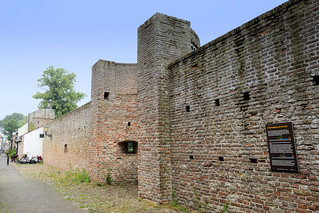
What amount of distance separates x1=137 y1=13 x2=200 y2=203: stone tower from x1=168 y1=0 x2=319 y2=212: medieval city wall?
0.45 m

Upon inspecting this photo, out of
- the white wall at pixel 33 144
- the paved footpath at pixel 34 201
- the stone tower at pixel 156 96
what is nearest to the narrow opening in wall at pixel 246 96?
the stone tower at pixel 156 96

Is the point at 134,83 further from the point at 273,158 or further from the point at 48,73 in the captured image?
the point at 48,73

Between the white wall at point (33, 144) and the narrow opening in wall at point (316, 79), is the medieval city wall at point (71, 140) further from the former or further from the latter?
the narrow opening in wall at point (316, 79)

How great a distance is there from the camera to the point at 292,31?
401 centimetres

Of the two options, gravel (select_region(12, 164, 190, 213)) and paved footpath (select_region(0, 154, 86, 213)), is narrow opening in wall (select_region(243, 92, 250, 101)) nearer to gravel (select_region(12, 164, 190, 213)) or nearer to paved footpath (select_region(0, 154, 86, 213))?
gravel (select_region(12, 164, 190, 213))

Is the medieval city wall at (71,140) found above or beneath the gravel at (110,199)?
above

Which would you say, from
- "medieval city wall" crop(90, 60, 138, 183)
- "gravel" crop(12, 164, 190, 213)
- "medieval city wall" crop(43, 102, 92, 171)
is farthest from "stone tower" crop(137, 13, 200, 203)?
"medieval city wall" crop(43, 102, 92, 171)

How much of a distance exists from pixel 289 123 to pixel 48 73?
3744cm

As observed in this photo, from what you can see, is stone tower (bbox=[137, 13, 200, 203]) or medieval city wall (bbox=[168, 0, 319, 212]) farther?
stone tower (bbox=[137, 13, 200, 203])

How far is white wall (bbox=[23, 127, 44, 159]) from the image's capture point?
27.6m

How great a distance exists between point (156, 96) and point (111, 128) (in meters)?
4.61

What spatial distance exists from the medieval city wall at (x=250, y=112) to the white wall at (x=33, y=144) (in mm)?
26593

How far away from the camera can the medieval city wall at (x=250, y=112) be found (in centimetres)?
372

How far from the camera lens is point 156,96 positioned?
265 inches
